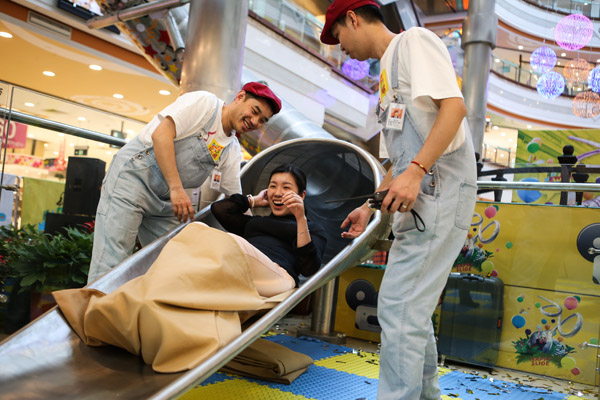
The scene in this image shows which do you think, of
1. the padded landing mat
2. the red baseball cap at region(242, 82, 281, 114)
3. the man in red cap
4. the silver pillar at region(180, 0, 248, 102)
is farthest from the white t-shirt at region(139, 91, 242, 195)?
the silver pillar at region(180, 0, 248, 102)

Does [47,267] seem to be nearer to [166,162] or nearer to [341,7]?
[166,162]

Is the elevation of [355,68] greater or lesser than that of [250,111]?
greater

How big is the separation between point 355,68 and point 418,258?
10.2 m

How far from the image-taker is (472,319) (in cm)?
319

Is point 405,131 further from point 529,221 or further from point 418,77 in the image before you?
point 529,221

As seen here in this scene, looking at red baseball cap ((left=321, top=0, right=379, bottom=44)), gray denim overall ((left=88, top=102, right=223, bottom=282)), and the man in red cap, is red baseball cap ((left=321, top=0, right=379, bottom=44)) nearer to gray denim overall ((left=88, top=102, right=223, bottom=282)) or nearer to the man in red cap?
the man in red cap

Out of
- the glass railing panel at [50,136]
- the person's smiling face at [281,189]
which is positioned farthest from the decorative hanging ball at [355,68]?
the person's smiling face at [281,189]

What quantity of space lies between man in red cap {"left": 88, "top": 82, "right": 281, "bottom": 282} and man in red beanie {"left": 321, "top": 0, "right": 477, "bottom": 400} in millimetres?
736

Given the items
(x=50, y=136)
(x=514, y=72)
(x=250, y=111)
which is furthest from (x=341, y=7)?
(x=514, y=72)

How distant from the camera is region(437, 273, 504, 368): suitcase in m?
3.13

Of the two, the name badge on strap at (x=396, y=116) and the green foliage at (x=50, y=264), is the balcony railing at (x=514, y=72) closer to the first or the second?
the green foliage at (x=50, y=264)

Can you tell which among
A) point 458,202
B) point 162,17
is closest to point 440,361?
point 458,202

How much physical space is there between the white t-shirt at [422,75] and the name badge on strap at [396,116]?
0.03 metres

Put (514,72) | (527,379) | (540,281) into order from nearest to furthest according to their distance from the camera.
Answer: (527,379)
(540,281)
(514,72)
